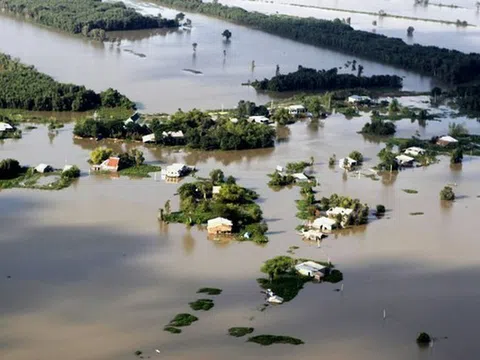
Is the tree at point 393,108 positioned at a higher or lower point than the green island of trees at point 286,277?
higher

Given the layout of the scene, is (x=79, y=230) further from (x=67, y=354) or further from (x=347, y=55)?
(x=347, y=55)

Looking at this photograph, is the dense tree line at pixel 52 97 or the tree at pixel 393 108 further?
the tree at pixel 393 108

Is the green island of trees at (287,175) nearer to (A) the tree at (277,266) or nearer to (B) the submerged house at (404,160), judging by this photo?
(B) the submerged house at (404,160)

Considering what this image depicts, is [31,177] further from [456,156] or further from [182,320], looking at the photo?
[456,156]

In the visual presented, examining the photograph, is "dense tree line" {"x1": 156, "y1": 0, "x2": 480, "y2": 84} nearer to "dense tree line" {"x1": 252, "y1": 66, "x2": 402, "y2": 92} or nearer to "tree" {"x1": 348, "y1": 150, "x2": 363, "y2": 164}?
"dense tree line" {"x1": 252, "y1": 66, "x2": 402, "y2": 92}

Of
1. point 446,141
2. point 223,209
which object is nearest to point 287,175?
point 223,209

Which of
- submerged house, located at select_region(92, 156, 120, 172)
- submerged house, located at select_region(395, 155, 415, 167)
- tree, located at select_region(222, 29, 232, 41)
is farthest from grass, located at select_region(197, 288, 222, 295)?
tree, located at select_region(222, 29, 232, 41)

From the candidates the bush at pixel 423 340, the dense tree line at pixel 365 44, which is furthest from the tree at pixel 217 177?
the dense tree line at pixel 365 44
